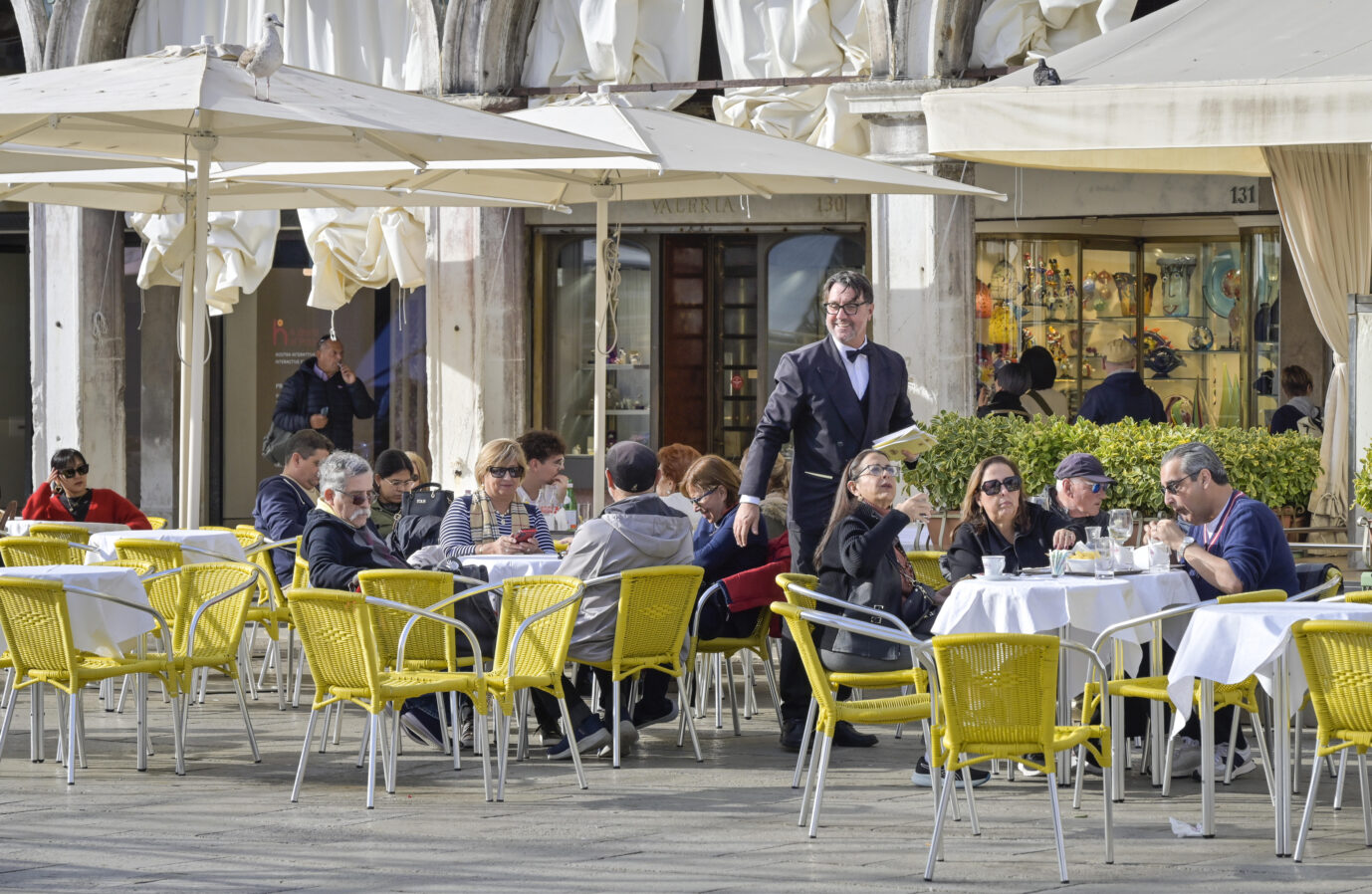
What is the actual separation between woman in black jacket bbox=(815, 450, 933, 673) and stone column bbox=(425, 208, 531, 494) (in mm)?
7095

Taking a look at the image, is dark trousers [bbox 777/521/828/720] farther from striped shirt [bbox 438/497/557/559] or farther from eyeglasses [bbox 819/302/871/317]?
striped shirt [bbox 438/497/557/559]

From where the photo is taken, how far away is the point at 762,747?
8258 millimetres

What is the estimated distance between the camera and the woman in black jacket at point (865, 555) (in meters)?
7.02

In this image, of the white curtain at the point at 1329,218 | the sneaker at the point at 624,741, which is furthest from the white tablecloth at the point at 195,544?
the white curtain at the point at 1329,218

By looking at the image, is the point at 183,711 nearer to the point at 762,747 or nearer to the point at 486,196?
the point at 762,747

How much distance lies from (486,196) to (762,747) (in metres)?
4.78

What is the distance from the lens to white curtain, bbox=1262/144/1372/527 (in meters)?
10.5

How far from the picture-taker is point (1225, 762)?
24.2ft

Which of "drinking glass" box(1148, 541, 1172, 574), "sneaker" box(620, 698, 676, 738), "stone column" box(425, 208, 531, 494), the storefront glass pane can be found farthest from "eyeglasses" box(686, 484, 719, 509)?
the storefront glass pane

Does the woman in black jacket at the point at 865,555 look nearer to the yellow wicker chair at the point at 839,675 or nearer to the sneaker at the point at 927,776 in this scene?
the yellow wicker chair at the point at 839,675

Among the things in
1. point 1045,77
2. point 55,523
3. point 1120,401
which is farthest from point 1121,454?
point 55,523

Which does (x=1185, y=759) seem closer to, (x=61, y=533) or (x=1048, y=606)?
(x=1048, y=606)

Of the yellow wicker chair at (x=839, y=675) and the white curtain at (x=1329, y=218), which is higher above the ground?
the white curtain at (x=1329, y=218)

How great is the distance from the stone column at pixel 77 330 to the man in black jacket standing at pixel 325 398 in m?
2.15
